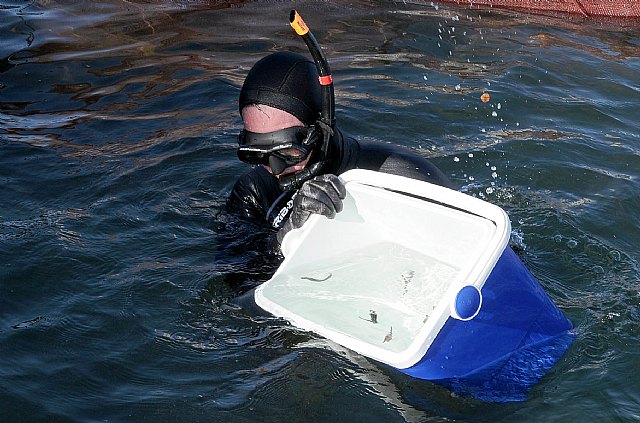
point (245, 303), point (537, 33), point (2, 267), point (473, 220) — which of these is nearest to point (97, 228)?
point (2, 267)

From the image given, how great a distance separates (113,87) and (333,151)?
3.74m

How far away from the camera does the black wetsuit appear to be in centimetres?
407

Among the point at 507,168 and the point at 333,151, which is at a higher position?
the point at 333,151

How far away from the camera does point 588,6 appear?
28.6ft

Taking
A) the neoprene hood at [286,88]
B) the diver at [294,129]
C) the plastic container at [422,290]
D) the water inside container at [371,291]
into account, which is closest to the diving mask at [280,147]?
the diver at [294,129]

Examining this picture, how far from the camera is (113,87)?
7.21 meters

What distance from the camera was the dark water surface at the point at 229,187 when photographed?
3.49 meters

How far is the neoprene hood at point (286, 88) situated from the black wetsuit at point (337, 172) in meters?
0.19

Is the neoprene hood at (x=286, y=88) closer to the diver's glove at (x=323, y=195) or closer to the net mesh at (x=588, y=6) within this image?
the diver's glove at (x=323, y=195)

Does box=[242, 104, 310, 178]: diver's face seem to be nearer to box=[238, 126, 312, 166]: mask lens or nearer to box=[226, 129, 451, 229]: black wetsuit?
box=[238, 126, 312, 166]: mask lens

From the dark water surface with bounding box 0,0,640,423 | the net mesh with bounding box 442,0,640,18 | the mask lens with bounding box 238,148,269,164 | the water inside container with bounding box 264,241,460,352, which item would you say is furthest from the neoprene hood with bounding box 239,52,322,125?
the net mesh with bounding box 442,0,640,18

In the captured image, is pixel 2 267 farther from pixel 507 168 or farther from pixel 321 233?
pixel 507 168

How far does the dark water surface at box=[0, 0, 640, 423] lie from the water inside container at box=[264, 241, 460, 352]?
20 centimetres

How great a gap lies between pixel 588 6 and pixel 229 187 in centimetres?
485
